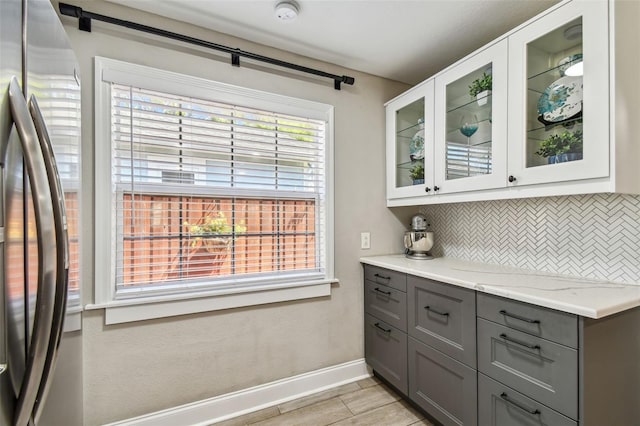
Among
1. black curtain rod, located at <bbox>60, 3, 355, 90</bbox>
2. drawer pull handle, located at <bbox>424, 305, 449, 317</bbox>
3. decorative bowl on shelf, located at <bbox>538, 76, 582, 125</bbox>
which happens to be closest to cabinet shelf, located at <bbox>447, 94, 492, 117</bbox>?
decorative bowl on shelf, located at <bbox>538, 76, 582, 125</bbox>

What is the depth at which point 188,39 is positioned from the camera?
1.65 m

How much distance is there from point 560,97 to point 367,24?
1.08m

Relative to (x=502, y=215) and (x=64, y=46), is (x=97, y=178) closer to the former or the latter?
(x=64, y=46)

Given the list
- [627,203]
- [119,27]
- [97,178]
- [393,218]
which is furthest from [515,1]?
[97,178]

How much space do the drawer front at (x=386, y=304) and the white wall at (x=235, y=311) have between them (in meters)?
0.10

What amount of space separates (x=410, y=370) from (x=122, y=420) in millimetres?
1657

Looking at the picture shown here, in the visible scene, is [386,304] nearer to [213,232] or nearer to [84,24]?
[213,232]

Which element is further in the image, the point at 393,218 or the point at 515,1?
the point at 393,218

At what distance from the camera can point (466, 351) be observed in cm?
147

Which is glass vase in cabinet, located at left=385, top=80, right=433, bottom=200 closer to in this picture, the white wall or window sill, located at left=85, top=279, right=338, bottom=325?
the white wall

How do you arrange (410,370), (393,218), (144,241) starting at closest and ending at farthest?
1. (144,241)
2. (410,370)
3. (393,218)

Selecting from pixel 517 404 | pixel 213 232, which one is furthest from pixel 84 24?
pixel 517 404

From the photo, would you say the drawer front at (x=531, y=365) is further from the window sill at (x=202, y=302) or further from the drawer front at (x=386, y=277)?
the window sill at (x=202, y=302)

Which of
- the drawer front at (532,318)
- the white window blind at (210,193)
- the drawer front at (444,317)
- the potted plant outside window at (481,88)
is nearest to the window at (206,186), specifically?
the white window blind at (210,193)
